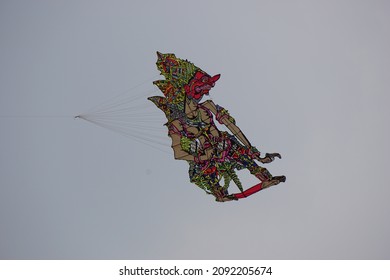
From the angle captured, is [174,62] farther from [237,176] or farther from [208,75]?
[237,176]

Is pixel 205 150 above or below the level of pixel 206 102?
below

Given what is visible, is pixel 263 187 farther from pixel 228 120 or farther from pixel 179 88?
pixel 179 88

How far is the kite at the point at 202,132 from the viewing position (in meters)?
34.9

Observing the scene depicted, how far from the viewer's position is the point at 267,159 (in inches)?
1387

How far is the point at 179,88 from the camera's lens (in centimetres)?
3506

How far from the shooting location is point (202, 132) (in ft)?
115

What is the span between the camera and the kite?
34938 mm

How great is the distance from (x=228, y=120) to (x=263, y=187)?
3.76 metres
